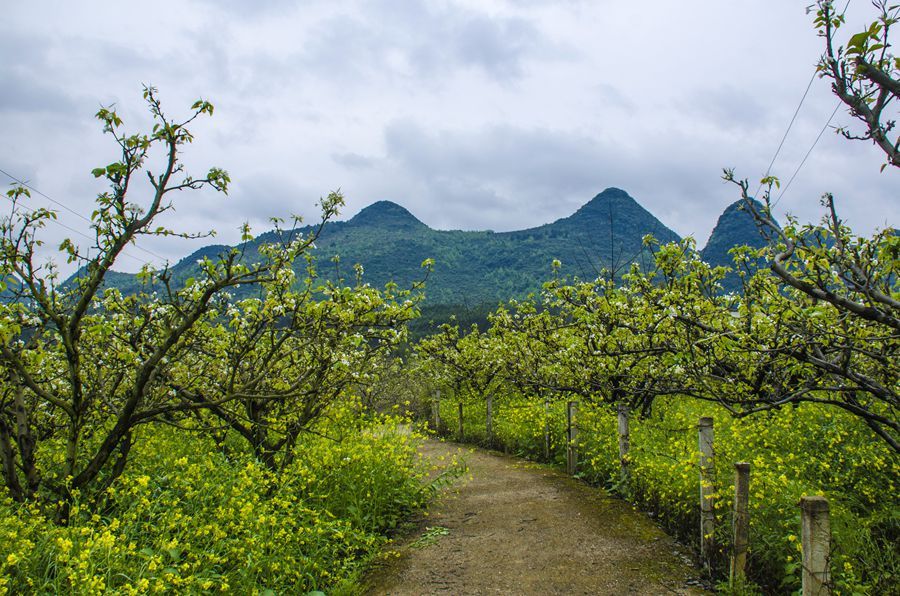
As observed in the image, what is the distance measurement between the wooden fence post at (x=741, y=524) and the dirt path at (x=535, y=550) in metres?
0.80

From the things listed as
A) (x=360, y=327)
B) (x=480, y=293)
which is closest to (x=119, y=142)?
(x=360, y=327)

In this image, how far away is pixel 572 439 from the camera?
13.8 meters

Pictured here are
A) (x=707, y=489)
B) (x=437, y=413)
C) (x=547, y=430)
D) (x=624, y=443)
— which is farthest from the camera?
(x=437, y=413)

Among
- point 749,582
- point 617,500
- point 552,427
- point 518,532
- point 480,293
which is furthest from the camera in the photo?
point 480,293

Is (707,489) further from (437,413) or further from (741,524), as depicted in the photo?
(437,413)

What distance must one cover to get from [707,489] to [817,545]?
262cm

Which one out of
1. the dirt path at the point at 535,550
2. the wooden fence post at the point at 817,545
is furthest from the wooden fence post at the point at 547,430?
the wooden fence post at the point at 817,545

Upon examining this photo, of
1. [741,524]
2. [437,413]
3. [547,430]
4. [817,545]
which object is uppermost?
[817,545]

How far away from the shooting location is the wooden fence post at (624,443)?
10711 millimetres

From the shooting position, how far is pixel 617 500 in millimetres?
11086

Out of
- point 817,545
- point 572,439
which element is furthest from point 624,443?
point 817,545

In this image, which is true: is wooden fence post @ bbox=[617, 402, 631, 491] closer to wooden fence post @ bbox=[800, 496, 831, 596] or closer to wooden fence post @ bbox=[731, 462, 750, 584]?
wooden fence post @ bbox=[731, 462, 750, 584]

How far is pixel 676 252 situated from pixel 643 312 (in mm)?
1017

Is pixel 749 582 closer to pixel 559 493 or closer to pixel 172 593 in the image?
pixel 559 493
